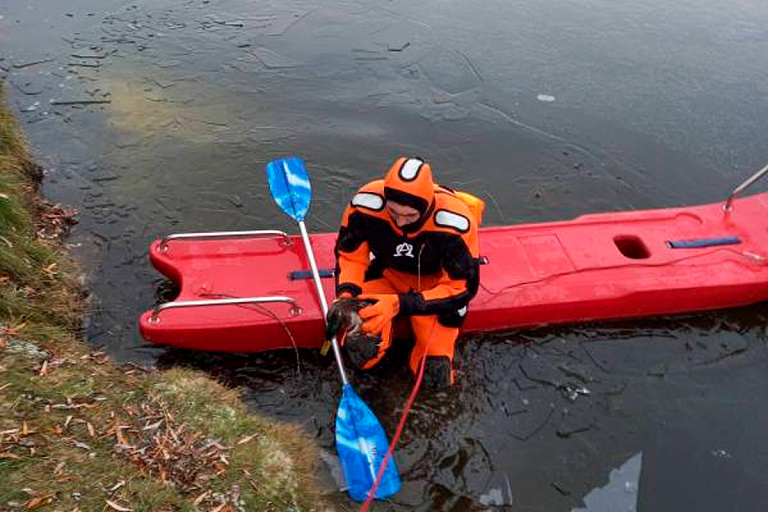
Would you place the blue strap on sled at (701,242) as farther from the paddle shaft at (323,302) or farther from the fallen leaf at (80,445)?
the fallen leaf at (80,445)

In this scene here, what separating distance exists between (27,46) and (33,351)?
6.81 metres

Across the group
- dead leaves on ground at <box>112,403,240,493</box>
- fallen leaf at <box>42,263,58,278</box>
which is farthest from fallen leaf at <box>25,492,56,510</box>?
fallen leaf at <box>42,263,58,278</box>

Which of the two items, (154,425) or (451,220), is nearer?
(154,425)

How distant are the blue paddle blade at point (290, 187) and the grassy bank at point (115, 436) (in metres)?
1.66

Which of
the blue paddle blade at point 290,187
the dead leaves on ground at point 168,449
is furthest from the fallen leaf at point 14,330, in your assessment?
the blue paddle blade at point 290,187

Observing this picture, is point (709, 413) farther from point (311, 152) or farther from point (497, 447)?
point (311, 152)

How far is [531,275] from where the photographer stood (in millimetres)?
5199

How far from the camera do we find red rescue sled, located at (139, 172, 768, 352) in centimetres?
467

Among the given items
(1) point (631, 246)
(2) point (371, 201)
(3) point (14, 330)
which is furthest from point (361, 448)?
(1) point (631, 246)

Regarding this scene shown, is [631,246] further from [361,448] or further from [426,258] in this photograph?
[361,448]

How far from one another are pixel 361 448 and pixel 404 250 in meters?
1.41

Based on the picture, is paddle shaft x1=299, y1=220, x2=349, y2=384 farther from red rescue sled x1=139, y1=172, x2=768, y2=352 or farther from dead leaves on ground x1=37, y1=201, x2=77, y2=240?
dead leaves on ground x1=37, y1=201, x2=77, y2=240

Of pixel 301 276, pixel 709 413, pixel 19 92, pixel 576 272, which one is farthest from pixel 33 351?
pixel 19 92

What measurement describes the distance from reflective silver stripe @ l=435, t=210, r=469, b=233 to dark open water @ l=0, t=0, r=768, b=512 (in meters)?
1.35
